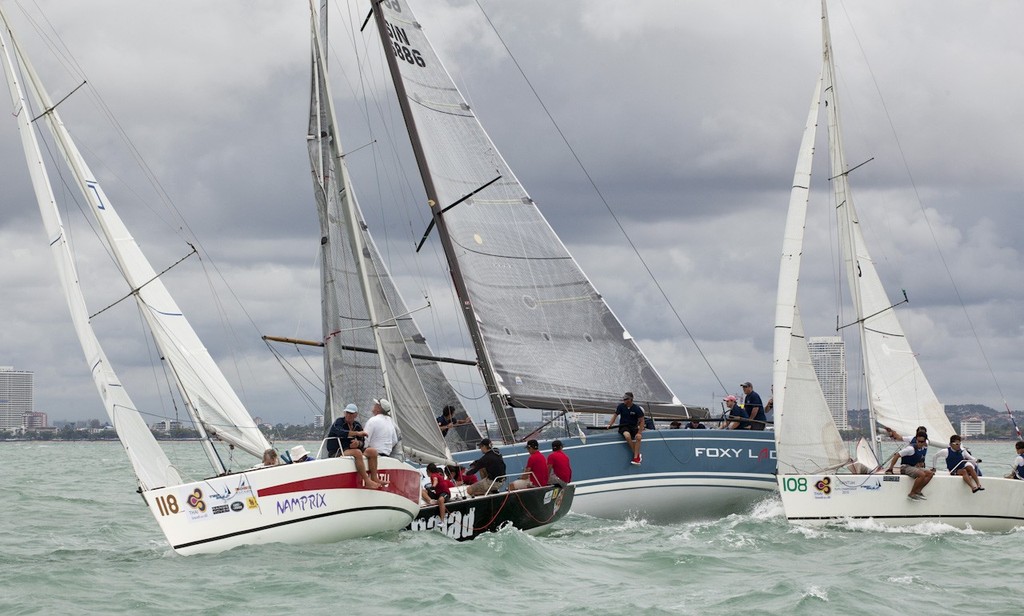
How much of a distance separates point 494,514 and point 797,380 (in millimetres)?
6459

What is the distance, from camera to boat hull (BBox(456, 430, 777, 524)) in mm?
23125

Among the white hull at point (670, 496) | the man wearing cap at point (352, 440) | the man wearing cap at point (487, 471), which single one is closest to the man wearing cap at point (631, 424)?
the white hull at point (670, 496)

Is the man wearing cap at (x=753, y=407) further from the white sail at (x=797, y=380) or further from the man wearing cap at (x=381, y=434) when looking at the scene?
the man wearing cap at (x=381, y=434)

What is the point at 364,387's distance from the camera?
2511 cm

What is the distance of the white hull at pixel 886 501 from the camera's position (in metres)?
20.5

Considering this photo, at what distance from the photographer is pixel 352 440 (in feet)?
58.5

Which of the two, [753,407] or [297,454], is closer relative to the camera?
[297,454]

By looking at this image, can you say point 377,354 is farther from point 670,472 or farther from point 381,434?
point 670,472

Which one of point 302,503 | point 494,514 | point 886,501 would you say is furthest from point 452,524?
point 886,501

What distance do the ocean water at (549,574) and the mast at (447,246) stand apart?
293 cm

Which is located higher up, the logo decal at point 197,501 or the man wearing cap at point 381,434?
the man wearing cap at point 381,434

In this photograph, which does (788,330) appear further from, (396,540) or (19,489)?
(19,489)

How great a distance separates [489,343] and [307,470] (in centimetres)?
732

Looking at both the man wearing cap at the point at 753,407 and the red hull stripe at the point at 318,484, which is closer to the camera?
the red hull stripe at the point at 318,484
